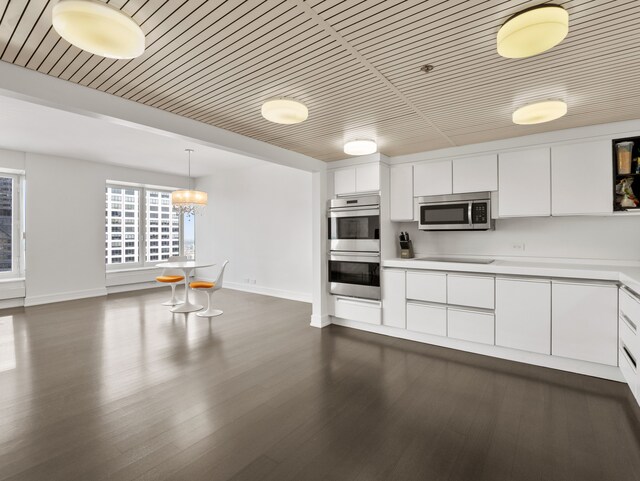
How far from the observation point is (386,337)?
13.9 ft

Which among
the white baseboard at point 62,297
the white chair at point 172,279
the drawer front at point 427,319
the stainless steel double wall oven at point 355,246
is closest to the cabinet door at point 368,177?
the stainless steel double wall oven at point 355,246

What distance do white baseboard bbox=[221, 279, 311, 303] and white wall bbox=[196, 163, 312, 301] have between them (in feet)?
0.06

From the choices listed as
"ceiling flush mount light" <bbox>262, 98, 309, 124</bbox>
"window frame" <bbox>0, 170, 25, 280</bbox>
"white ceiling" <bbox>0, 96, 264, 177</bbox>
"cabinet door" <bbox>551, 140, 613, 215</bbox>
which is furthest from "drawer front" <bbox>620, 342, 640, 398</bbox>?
"window frame" <bbox>0, 170, 25, 280</bbox>

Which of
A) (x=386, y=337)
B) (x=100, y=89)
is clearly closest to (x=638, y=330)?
(x=386, y=337)

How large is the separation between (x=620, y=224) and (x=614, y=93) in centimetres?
154

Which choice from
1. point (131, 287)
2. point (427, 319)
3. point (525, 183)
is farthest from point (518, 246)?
point (131, 287)

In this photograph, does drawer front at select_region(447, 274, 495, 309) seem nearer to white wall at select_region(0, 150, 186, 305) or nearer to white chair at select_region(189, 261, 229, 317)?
white chair at select_region(189, 261, 229, 317)

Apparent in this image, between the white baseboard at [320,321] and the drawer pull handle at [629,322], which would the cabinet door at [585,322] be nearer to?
the drawer pull handle at [629,322]

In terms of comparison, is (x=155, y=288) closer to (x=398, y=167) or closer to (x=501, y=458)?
(x=398, y=167)

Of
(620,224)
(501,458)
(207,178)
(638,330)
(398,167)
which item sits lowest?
(501,458)

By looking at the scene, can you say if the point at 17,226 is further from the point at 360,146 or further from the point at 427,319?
the point at 427,319

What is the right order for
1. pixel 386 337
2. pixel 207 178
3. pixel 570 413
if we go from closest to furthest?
1. pixel 570 413
2. pixel 386 337
3. pixel 207 178

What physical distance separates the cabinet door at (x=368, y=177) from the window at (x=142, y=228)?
492cm

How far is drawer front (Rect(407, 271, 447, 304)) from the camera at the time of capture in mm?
3781
